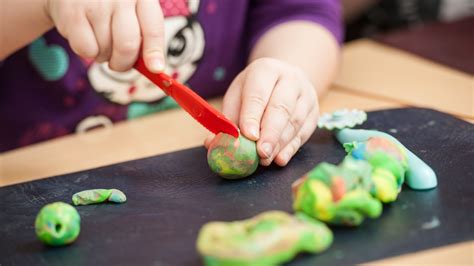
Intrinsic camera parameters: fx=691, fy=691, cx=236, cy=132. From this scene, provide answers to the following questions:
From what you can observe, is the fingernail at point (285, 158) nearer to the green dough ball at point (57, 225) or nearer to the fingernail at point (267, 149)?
the fingernail at point (267, 149)

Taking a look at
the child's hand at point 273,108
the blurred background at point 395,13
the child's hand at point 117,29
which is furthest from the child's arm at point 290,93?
the blurred background at point 395,13

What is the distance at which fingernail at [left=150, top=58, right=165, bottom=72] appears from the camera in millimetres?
684

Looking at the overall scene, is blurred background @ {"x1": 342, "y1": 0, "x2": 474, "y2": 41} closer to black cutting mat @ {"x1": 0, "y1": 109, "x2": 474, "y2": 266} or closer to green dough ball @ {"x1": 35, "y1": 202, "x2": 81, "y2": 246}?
black cutting mat @ {"x1": 0, "y1": 109, "x2": 474, "y2": 266}

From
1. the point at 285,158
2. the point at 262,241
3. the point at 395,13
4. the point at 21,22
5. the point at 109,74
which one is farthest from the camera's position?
the point at 395,13

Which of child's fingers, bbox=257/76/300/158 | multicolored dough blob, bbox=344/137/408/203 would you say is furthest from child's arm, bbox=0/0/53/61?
multicolored dough blob, bbox=344/137/408/203

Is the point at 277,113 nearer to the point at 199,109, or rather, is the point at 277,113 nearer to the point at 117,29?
the point at 199,109

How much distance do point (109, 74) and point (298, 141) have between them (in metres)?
0.38

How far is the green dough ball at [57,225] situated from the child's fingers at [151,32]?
0.20 meters

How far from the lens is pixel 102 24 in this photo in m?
0.70

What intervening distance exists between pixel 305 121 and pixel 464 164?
17 cm

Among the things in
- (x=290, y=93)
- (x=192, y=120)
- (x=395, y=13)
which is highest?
(x=290, y=93)

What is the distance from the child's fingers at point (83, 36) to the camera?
0.71 metres

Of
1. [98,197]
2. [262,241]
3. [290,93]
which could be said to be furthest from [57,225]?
[290,93]

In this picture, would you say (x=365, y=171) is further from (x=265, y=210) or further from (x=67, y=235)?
(x=67, y=235)
